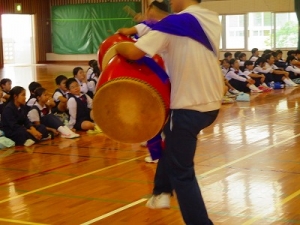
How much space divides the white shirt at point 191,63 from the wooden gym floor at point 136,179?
102 cm

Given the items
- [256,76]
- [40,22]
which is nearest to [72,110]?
[256,76]

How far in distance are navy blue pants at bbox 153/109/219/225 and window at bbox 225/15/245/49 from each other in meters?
16.7

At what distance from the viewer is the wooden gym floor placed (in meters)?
3.96

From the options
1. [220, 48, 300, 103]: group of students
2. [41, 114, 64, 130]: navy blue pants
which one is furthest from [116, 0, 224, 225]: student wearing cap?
[220, 48, 300, 103]: group of students

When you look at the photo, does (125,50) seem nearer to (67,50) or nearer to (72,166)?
(72,166)

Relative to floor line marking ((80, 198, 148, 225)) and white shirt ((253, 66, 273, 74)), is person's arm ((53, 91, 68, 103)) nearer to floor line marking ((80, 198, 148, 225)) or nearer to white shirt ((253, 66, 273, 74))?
floor line marking ((80, 198, 148, 225))

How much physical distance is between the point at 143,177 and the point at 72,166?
0.91m

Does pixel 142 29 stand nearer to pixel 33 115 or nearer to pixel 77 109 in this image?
pixel 33 115

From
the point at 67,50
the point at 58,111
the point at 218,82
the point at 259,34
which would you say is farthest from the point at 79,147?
the point at 67,50

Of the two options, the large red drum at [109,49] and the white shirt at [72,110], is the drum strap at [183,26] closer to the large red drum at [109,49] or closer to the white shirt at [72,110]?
the large red drum at [109,49]

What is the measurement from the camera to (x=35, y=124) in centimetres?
734

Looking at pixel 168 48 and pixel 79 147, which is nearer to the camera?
pixel 168 48

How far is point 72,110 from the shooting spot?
795 cm

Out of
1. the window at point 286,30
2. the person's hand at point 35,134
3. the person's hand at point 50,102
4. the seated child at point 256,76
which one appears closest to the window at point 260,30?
the window at point 286,30
